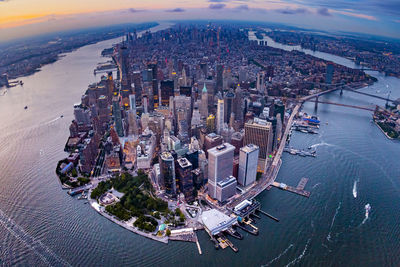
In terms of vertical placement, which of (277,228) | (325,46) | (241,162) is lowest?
(277,228)

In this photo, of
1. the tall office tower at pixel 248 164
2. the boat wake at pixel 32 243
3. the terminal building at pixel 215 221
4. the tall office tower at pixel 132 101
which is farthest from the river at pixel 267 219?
the tall office tower at pixel 132 101

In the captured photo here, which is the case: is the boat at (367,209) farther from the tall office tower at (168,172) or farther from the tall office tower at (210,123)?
the tall office tower at (210,123)

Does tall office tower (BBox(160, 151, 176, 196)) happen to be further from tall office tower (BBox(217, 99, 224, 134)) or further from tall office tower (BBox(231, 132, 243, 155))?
tall office tower (BBox(217, 99, 224, 134))

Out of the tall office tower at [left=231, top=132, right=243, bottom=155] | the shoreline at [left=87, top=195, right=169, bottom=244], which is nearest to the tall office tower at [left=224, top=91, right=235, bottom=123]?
the tall office tower at [left=231, top=132, right=243, bottom=155]

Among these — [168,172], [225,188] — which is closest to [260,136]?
[225,188]

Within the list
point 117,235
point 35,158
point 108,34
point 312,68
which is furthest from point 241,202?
point 108,34

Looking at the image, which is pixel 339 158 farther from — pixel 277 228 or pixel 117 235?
pixel 117 235
